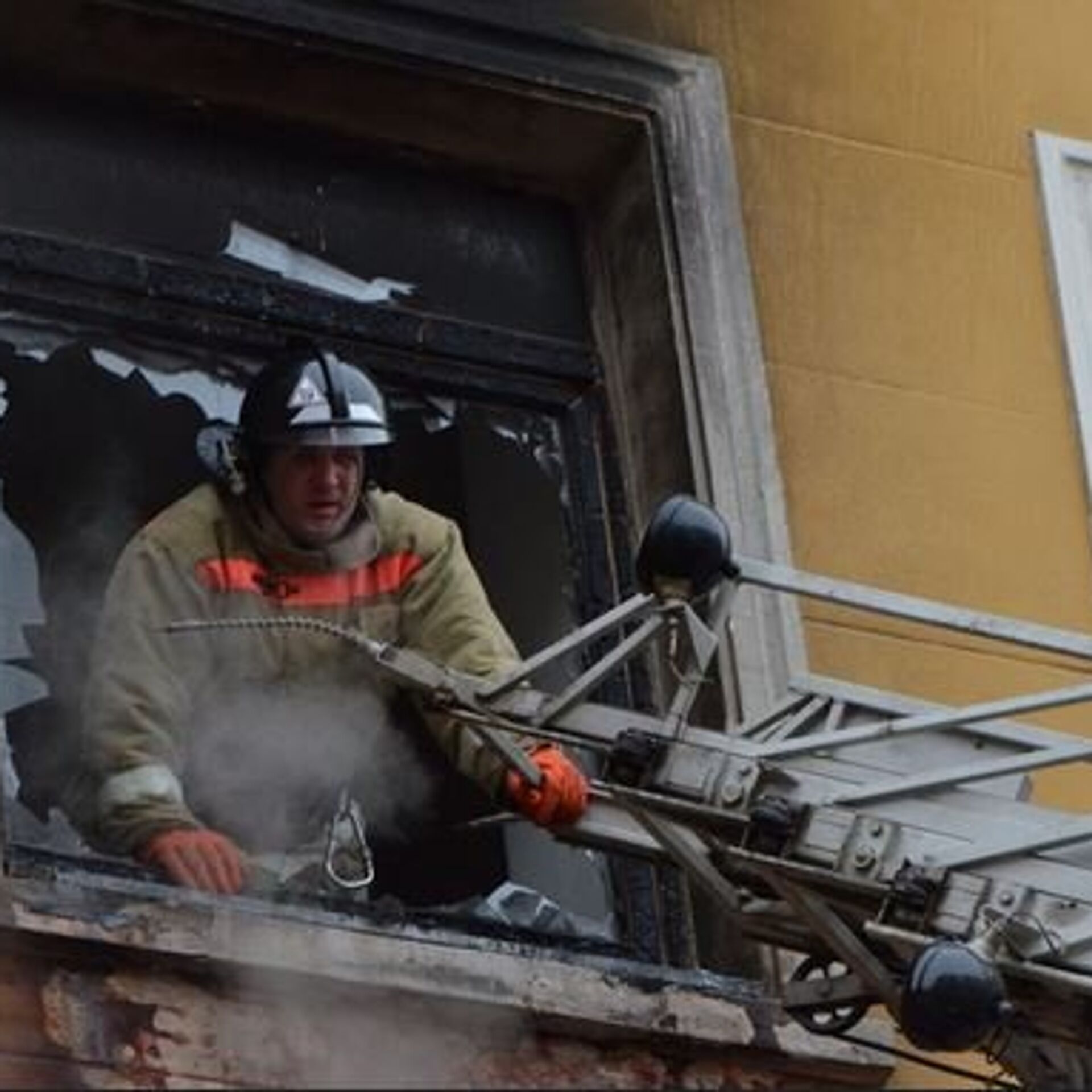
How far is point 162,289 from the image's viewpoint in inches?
523

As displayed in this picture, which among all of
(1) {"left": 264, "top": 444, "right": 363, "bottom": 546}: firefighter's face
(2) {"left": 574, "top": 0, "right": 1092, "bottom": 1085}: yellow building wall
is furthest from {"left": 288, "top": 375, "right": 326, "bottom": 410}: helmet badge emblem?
(2) {"left": 574, "top": 0, "right": 1092, "bottom": 1085}: yellow building wall

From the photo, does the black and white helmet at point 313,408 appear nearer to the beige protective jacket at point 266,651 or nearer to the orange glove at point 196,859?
the beige protective jacket at point 266,651

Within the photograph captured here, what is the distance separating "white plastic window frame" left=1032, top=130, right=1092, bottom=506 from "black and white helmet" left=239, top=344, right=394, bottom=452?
2.11 metres

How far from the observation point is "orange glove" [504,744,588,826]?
11.7 meters

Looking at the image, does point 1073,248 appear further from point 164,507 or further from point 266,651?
point 266,651

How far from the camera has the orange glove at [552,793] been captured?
1170 cm

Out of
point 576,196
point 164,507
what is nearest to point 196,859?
point 164,507

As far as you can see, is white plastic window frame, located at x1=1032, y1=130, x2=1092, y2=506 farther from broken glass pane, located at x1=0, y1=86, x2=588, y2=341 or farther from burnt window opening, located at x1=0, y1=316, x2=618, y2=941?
burnt window opening, located at x1=0, y1=316, x2=618, y2=941

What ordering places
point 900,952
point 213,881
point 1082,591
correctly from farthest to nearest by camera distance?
1. point 1082,591
2. point 213,881
3. point 900,952

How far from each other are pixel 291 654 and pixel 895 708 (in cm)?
169

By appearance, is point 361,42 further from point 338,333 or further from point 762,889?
point 762,889

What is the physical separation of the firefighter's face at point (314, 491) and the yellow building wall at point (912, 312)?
4.42ft

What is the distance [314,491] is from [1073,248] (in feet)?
8.43

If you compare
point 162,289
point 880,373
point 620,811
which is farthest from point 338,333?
point 620,811
